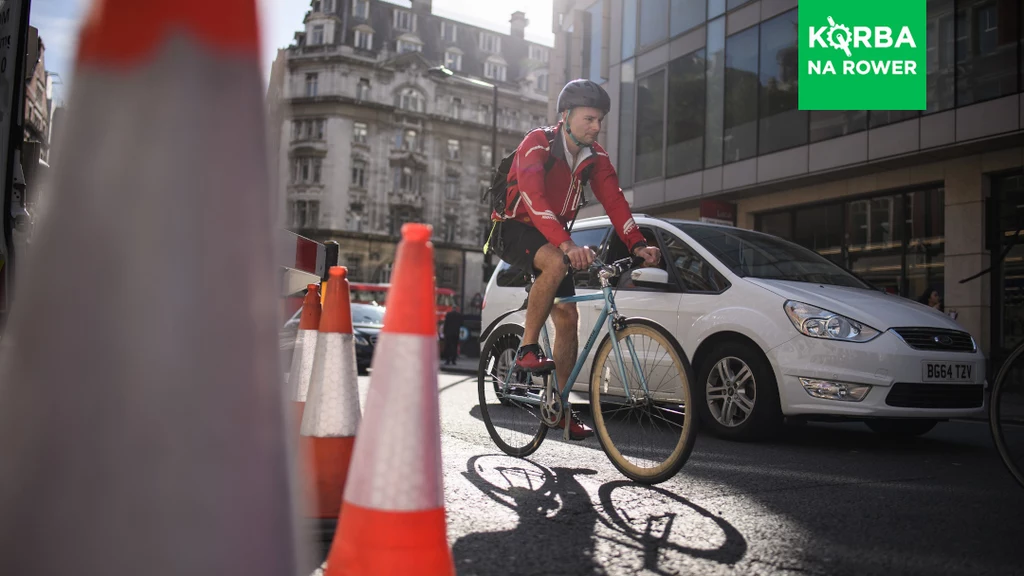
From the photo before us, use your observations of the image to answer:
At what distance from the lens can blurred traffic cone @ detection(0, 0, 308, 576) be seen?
1.03 metres

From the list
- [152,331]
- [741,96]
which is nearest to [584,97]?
[152,331]

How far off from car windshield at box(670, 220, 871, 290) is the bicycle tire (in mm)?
1979

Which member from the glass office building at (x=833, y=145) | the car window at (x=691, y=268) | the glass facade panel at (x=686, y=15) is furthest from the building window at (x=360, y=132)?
the car window at (x=691, y=268)

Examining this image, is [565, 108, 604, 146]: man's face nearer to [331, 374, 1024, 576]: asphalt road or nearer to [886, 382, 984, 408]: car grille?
[331, 374, 1024, 576]: asphalt road

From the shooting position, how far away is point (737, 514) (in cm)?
307

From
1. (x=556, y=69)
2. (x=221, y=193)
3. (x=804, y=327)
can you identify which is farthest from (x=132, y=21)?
(x=556, y=69)

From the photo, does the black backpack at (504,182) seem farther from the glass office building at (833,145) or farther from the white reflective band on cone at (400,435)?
the glass office building at (833,145)

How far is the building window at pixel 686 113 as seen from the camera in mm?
19828

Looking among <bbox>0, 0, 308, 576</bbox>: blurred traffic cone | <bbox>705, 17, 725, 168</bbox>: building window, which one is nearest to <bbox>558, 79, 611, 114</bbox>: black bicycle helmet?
<bbox>0, 0, 308, 576</bbox>: blurred traffic cone

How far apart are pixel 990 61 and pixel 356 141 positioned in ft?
162

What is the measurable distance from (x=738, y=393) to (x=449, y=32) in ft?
218

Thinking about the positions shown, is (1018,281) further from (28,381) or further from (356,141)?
(356,141)

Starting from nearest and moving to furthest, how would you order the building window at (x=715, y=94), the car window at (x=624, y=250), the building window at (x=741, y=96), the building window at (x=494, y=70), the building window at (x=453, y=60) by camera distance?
the car window at (x=624, y=250), the building window at (x=741, y=96), the building window at (x=715, y=94), the building window at (x=453, y=60), the building window at (x=494, y=70)

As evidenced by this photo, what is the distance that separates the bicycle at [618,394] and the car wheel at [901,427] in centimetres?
304
